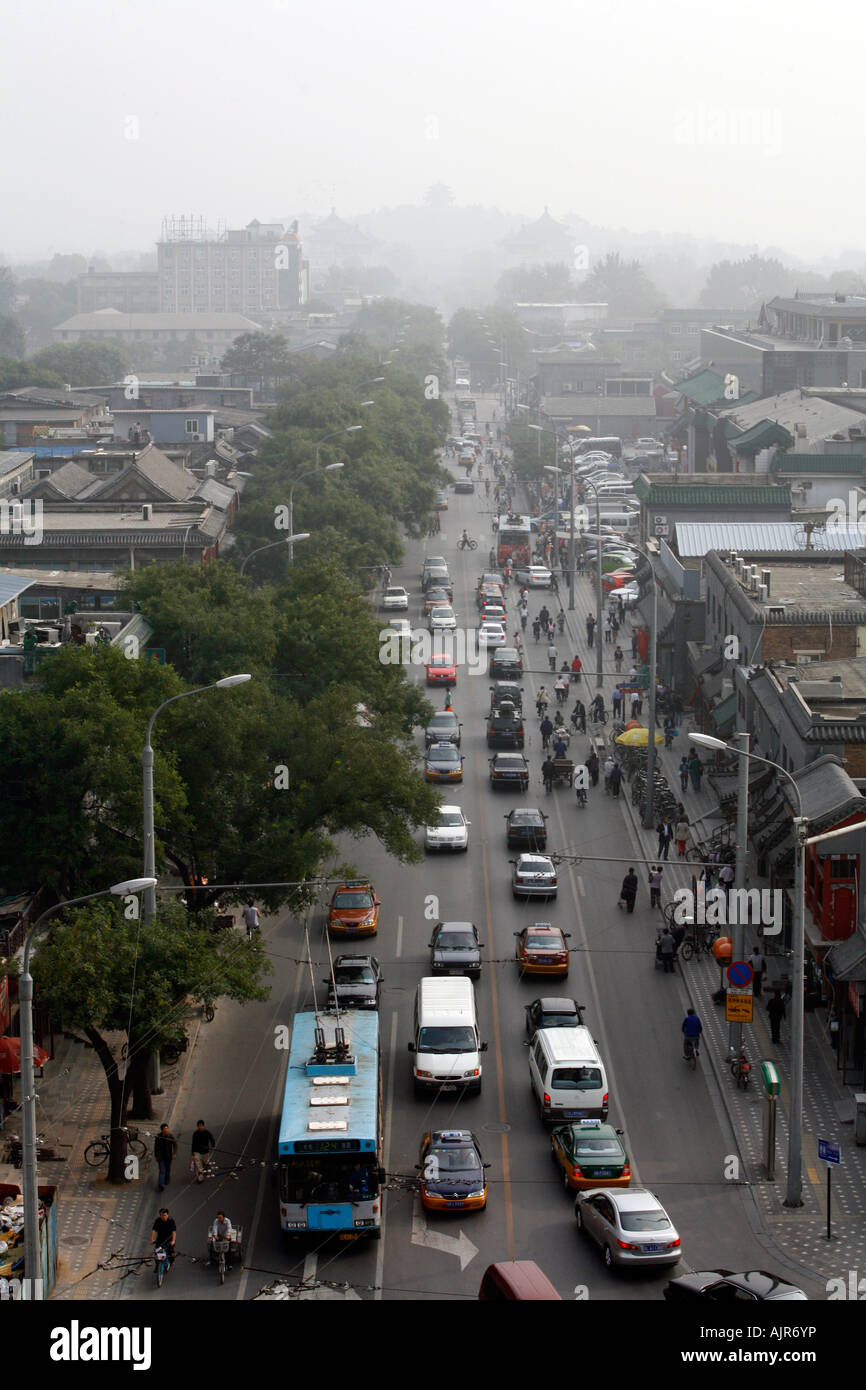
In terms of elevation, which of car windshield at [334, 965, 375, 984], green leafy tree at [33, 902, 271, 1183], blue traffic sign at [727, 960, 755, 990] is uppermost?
green leafy tree at [33, 902, 271, 1183]

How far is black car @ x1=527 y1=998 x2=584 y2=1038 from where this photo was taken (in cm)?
3161

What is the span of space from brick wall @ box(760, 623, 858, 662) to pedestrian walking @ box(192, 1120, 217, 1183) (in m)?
24.3

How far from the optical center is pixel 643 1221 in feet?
76.2

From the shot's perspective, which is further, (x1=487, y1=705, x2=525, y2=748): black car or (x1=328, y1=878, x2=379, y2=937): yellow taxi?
(x1=487, y1=705, x2=525, y2=748): black car

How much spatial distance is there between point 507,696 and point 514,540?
33.7 metres

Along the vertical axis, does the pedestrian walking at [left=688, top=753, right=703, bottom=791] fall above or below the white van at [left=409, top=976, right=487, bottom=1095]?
below

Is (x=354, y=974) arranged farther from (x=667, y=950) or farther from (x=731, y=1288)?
(x=731, y=1288)

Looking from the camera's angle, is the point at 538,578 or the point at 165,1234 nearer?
the point at 165,1234

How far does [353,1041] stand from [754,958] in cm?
1098

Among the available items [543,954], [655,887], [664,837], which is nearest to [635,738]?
[664,837]

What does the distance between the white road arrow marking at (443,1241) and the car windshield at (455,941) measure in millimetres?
10875

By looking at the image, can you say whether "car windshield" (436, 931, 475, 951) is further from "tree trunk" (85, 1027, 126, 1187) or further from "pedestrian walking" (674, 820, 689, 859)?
"tree trunk" (85, 1027, 126, 1187)

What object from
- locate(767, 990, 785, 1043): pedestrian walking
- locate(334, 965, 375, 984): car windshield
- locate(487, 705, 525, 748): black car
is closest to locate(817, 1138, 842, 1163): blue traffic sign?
locate(767, 990, 785, 1043): pedestrian walking

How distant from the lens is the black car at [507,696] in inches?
2313
